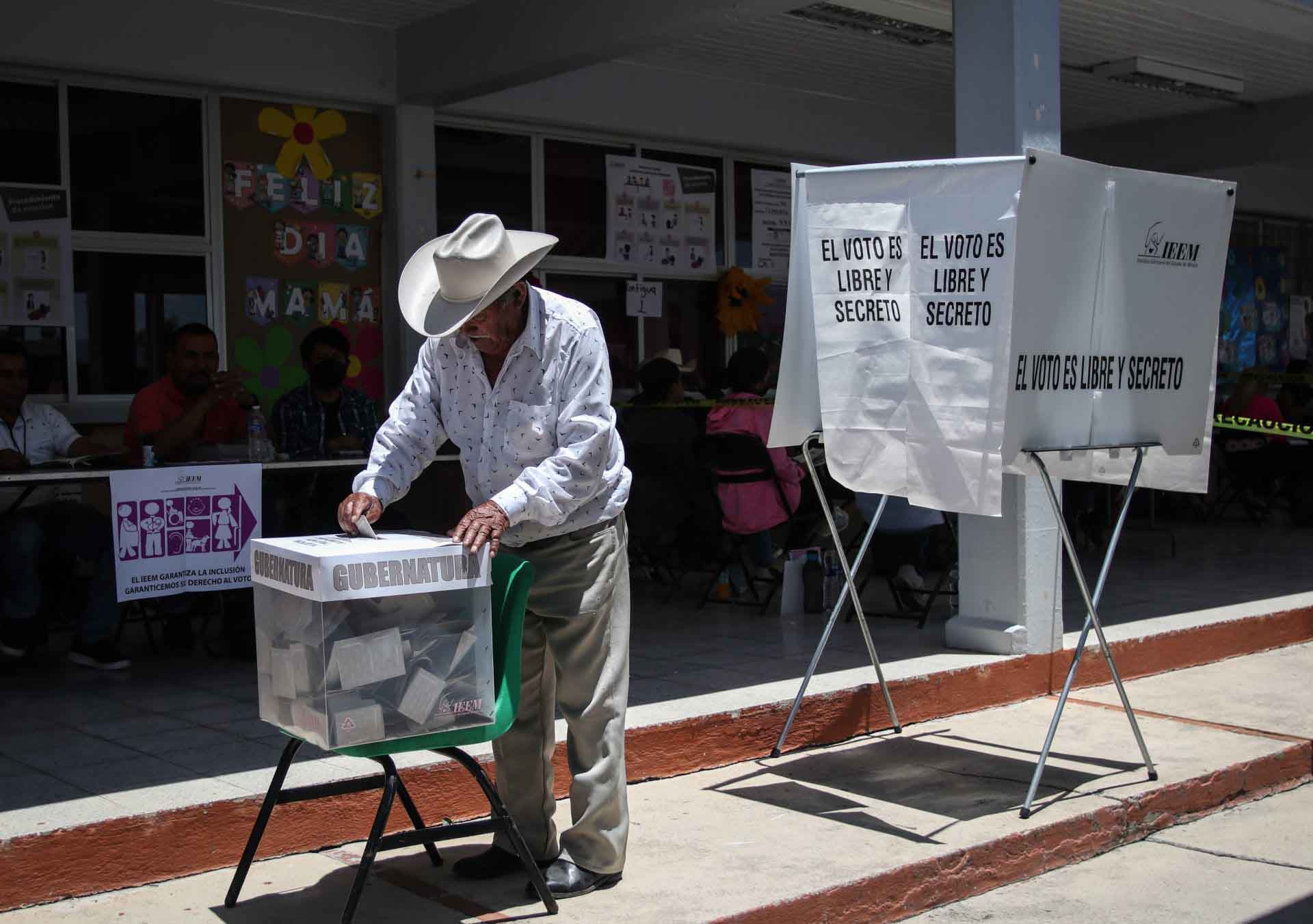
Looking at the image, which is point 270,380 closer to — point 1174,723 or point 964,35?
point 964,35

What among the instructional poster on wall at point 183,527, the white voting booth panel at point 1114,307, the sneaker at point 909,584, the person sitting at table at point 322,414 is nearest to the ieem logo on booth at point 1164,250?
the white voting booth panel at point 1114,307

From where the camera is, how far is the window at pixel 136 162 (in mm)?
8461

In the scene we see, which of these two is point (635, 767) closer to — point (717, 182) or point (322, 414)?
point (322, 414)

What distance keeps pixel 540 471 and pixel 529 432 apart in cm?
21

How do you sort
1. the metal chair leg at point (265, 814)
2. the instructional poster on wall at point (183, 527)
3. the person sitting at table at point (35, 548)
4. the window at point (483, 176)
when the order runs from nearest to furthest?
the metal chair leg at point (265, 814) < the instructional poster on wall at point (183, 527) < the person sitting at table at point (35, 548) < the window at point (483, 176)

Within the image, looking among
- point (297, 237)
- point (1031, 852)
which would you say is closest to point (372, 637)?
point (1031, 852)

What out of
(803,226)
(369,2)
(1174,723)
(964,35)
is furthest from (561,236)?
(1174,723)

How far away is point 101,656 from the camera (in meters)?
6.84

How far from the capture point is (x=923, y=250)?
17.7ft

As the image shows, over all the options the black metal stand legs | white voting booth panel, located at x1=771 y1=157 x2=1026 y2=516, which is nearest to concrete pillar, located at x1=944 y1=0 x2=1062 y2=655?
white voting booth panel, located at x1=771 y1=157 x2=1026 y2=516

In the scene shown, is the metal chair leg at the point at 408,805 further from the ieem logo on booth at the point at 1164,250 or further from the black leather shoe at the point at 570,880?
the ieem logo on booth at the point at 1164,250

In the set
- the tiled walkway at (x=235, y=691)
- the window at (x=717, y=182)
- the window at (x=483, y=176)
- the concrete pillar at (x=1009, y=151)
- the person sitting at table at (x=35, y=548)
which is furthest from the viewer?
the window at (x=717, y=182)

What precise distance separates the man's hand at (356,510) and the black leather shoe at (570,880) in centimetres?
117

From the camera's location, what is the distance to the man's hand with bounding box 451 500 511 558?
3.75 m
